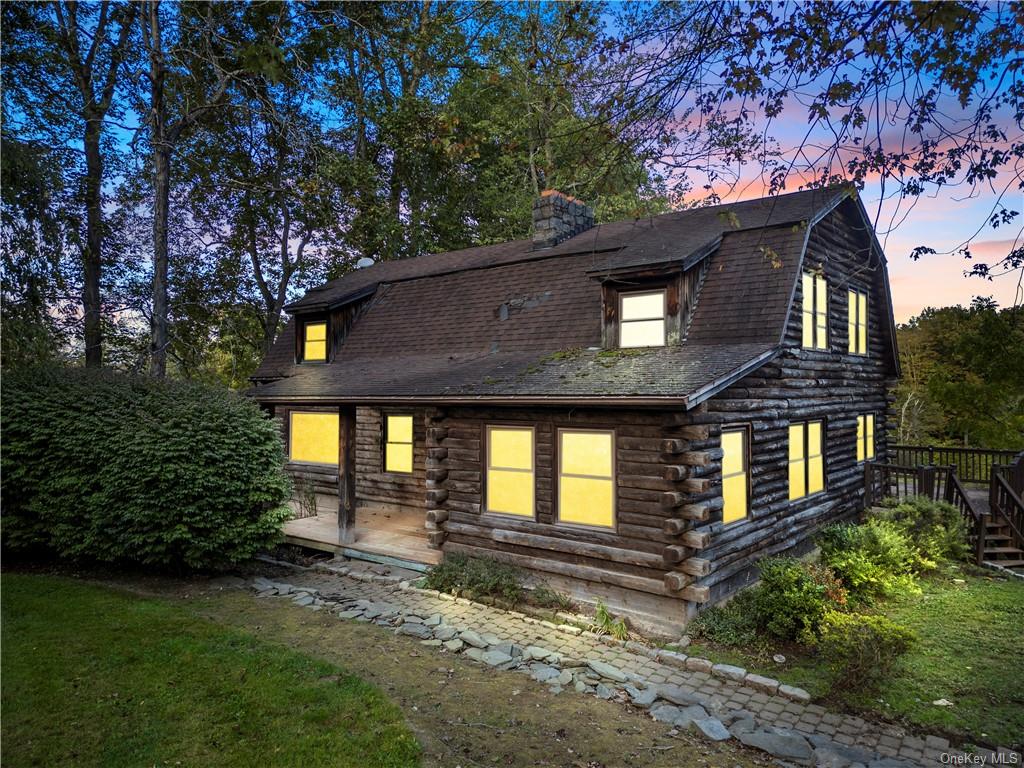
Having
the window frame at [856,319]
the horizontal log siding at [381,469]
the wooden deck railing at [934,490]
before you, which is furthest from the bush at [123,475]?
the wooden deck railing at [934,490]

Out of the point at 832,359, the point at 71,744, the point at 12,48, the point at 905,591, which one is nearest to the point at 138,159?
the point at 12,48

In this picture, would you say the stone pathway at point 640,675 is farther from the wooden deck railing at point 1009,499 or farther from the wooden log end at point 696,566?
the wooden deck railing at point 1009,499

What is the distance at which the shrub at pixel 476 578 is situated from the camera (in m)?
9.20

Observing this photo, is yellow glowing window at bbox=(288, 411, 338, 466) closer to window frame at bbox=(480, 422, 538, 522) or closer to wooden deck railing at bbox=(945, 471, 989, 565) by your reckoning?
window frame at bbox=(480, 422, 538, 522)

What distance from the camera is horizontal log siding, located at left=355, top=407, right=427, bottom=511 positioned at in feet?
45.4

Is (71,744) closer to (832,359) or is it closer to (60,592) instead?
(60,592)

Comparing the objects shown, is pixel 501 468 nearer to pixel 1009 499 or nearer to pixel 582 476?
pixel 582 476

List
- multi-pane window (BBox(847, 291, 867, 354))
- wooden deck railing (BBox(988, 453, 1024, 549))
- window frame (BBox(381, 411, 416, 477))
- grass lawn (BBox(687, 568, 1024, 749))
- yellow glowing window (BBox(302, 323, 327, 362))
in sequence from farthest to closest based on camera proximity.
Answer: yellow glowing window (BBox(302, 323, 327, 362)), window frame (BBox(381, 411, 416, 477)), multi-pane window (BBox(847, 291, 867, 354)), wooden deck railing (BBox(988, 453, 1024, 549)), grass lawn (BBox(687, 568, 1024, 749))

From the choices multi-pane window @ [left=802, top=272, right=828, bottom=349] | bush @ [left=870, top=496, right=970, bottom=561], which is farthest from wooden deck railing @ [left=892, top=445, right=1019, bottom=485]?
multi-pane window @ [left=802, top=272, right=828, bottom=349]

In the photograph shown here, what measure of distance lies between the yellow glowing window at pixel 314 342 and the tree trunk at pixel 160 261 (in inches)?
135

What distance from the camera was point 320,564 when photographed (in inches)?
439

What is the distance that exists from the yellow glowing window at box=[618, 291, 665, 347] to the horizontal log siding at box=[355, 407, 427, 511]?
5.32 m

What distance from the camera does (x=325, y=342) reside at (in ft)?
53.3

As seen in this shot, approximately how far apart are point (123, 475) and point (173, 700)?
4599mm
